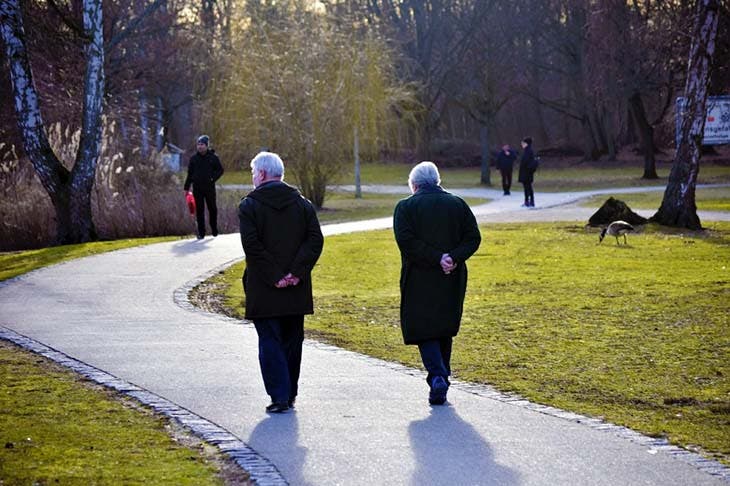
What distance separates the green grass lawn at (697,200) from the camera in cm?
3641

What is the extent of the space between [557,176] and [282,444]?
183ft

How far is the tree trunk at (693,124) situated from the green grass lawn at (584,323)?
3.04 meters

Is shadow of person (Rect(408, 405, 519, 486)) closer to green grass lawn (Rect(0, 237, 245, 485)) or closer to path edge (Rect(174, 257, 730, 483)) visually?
path edge (Rect(174, 257, 730, 483))

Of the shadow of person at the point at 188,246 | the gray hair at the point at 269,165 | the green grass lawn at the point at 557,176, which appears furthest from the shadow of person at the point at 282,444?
the green grass lawn at the point at 557,176

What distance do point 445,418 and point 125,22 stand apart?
3725 cm

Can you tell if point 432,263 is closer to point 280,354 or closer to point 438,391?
point 438,391

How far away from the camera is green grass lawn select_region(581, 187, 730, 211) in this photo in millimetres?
36406

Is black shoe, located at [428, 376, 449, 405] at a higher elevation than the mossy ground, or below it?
below

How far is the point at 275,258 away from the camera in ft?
29.4

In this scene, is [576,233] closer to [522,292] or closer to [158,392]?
[522,292]

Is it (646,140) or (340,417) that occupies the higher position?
(646,140)

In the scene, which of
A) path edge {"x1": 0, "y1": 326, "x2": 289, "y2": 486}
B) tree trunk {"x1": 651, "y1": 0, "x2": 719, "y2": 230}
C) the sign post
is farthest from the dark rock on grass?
path edge {"x1": 0, "y1": 326, "x2": 289, "y2": 486}

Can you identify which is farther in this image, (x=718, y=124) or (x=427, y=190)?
(x=718, y=124)

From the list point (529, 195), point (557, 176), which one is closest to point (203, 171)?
point (529, 195)
